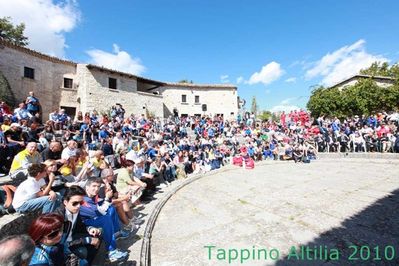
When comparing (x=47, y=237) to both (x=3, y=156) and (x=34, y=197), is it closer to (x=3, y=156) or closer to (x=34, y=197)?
(x=34, y=197)

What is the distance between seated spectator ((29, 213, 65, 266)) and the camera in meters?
2.15

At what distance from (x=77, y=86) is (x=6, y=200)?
21.4 meters

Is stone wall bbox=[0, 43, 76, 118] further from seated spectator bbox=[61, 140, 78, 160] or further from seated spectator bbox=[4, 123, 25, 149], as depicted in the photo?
seated spectator bbox=[61, 140, 78, 160]

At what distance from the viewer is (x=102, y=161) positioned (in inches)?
241

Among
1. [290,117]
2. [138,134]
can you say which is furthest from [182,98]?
[138,134]

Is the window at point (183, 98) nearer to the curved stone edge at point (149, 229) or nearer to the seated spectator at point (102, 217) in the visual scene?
the curved stone edge at point (149, 229)

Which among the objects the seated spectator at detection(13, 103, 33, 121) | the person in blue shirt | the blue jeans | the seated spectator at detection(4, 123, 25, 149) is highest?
the person in blue shirt

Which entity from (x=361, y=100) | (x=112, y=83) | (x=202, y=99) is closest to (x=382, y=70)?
(x=361, y=100)

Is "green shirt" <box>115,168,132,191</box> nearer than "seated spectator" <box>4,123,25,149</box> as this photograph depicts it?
Yes

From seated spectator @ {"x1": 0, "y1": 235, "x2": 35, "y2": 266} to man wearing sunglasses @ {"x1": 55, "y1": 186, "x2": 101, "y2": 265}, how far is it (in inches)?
47.5

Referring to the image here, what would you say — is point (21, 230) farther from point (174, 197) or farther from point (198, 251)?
point (174, 197)

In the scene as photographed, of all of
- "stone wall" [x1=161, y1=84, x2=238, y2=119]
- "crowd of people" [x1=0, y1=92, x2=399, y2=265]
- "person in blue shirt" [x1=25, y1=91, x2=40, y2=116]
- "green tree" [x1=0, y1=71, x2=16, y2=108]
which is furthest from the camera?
"stone wall" [x1=161, y1=84, x2=238, y2=119]

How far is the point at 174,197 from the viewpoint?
6355 mm

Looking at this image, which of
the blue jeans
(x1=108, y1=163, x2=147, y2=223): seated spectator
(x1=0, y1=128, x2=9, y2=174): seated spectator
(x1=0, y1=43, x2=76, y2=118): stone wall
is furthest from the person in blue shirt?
(x1=0, y1=43, x2=76, y2=118): stone wall
